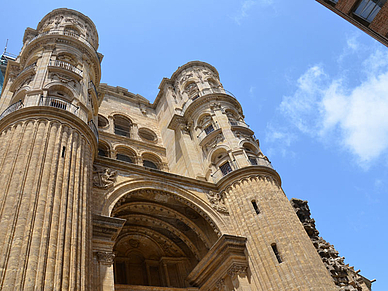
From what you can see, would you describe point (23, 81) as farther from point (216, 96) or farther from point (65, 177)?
point (216, 96)

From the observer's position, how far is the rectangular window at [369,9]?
11899 mm

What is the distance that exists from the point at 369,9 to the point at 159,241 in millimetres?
17028

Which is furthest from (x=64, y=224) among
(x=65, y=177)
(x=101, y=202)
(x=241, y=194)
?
(x=241, y=194)

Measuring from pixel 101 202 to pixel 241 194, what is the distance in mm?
8145

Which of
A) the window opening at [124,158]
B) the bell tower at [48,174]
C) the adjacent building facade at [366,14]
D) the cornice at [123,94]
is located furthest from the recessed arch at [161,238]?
the cornice at [123,94]

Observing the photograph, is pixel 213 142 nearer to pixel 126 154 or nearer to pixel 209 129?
pixel 209 129

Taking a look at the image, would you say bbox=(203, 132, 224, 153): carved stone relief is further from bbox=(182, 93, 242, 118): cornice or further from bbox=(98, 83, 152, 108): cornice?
bbox=(98, 83, 152, 108): cornice

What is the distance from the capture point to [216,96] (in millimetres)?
28203

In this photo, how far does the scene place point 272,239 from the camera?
17.9 metres

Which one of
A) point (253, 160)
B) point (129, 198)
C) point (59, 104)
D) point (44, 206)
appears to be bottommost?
point (44, 206)

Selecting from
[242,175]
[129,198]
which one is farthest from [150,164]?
[242,175]

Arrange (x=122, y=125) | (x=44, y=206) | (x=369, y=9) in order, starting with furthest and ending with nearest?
1. (x=122, y=125)
2. (x=44, y=206)
3. (x=369, y=9)

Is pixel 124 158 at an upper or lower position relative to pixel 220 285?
upper

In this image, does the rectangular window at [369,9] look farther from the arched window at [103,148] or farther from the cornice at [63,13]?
the cornice at [63,13]
